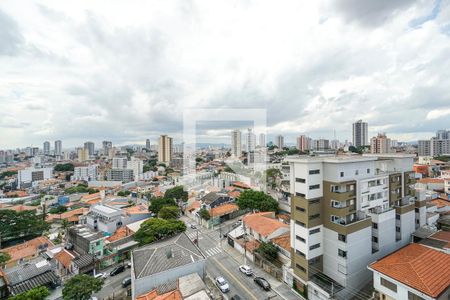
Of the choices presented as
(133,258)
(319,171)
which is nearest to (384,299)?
(319,171)

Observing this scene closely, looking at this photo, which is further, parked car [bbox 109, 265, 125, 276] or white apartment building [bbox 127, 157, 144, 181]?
white apartment building [bbox 127, 157, 144, 181]

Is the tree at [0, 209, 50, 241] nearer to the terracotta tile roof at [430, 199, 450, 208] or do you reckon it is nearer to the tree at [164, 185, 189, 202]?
the tree at [164, 185, 189, 202]

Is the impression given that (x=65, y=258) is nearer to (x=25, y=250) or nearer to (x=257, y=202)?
(x=25, y=250)

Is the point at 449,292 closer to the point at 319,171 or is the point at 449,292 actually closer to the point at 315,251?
the point at 315,251

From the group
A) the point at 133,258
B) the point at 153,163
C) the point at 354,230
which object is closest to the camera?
the point at 354,230

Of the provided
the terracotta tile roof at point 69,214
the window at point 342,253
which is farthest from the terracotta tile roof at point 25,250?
the window at point 342,253

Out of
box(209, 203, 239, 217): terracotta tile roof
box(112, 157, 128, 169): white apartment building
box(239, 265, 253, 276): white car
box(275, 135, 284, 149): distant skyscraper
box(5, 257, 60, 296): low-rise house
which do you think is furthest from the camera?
box(275, 135, 284, 149): distant skyscraper

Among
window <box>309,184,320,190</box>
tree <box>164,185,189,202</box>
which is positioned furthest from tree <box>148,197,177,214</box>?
window <box>309,184,320,190</box>
